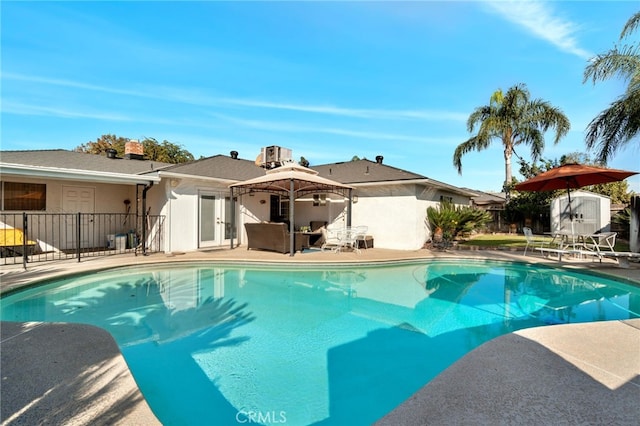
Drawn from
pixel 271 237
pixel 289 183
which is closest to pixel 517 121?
pixel 289 183

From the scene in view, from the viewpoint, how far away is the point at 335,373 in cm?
381

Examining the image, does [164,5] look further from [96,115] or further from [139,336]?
[96,115]

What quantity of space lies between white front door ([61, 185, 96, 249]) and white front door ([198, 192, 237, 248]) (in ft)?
14.5

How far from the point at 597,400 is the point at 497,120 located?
22.3m

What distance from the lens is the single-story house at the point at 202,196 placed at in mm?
11281

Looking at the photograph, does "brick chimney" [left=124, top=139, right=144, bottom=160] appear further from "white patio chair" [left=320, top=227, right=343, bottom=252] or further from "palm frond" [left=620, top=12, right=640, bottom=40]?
"palm frond" [left=620, top=12, right=640, bottom=40]

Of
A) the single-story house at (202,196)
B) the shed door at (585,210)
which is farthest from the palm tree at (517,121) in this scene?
the single-story house at (202,196)

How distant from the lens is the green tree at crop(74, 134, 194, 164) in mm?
27953

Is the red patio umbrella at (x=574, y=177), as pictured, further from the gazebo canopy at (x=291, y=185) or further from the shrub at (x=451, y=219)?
the gazebo canopy at (x=291, y=185)

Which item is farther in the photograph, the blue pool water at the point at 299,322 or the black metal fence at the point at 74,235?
the black metal fence at the point at 74,235

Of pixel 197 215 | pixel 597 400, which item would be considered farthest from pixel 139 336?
pixel 197 215

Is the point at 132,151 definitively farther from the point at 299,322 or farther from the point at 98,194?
the point at 299,322

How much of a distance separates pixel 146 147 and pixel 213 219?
21.0m

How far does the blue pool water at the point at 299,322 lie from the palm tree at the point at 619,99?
602 centimetres
